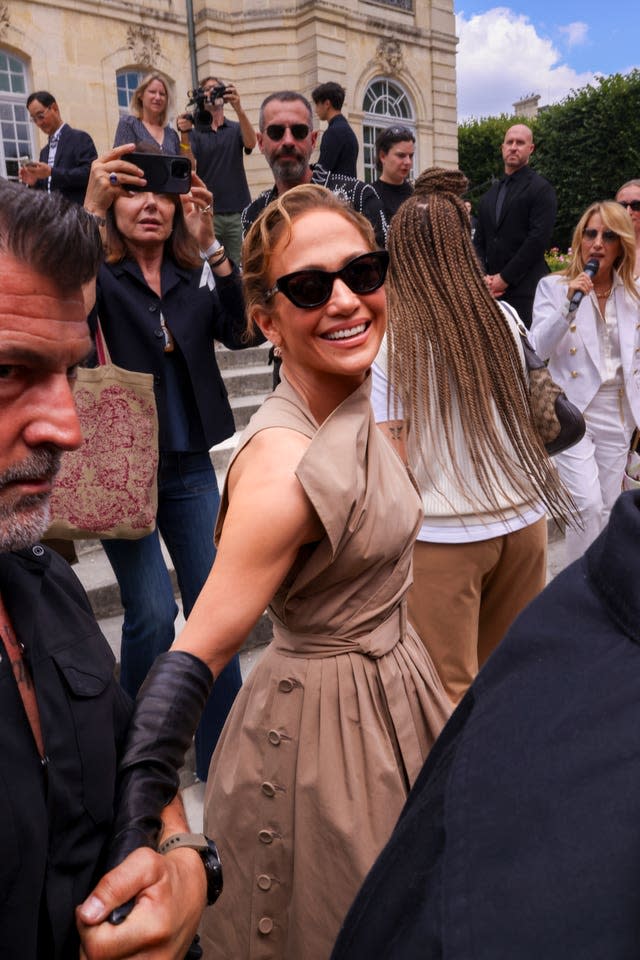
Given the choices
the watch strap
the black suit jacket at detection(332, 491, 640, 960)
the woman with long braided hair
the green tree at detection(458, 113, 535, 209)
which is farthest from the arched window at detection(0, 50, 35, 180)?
the green tree at detection(458, 113, 535, 209)

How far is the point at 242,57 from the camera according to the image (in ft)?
52.0

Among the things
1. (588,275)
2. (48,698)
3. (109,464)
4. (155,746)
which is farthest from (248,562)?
(588,275)

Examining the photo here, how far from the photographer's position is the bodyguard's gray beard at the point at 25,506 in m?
1.10

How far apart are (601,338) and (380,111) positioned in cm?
1592

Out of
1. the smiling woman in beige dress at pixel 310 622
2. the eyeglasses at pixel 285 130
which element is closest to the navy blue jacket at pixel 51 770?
the smiling woman in beige dress at pixel 310 622

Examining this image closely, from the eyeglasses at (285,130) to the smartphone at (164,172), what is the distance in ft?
3.93

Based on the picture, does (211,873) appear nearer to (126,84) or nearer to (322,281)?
(322,281)

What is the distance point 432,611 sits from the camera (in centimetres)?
254

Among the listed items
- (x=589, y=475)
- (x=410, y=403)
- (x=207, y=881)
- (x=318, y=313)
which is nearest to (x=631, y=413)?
(x=589, y=475)

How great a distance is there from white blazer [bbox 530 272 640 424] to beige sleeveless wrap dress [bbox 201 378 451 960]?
272 cm

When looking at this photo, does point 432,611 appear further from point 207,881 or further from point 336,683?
point 207,881

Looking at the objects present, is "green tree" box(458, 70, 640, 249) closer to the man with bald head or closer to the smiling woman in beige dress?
the man with bald head

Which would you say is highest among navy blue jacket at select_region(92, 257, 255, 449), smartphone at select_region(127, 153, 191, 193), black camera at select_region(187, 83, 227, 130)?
black camera at select_region(187, 83, 227, 130)

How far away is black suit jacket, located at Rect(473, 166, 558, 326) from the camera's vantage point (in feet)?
20.7
